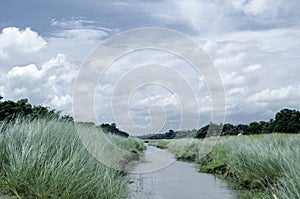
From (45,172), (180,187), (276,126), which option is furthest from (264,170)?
(276,126)

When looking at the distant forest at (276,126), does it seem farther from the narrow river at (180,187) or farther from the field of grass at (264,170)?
the field of grass at (264,170)

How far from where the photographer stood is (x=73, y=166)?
6320 mm

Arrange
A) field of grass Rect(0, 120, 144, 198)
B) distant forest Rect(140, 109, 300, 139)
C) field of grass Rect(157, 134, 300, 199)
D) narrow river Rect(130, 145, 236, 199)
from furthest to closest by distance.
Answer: distant forest Rect(140, 109, 300, 139) → narrow river Rect(130, 145, 236, 199) → field of grass Rect(157, 134, 300, 199) → field of grass Rect(0, 120, 144, 198)

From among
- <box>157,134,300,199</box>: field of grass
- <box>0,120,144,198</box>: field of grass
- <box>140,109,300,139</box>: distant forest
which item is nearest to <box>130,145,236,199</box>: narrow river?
<box>157,134,300,199</box>: field of grass

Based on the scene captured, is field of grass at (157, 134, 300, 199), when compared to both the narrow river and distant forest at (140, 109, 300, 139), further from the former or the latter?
distant forest at (140, 109, 300, 139)

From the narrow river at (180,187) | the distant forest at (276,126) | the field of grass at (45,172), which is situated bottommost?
the narrow river at (180,187)

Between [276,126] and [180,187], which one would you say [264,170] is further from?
[276,126]

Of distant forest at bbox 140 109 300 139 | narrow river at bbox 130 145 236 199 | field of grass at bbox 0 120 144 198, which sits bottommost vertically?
narrow river at bbox 130 145 236 199

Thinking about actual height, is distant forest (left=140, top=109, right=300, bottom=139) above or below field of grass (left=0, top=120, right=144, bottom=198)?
above

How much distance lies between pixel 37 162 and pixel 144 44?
18.8 feet

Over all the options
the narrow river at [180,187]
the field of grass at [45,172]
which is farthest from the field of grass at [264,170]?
the field of grass at [45,172]

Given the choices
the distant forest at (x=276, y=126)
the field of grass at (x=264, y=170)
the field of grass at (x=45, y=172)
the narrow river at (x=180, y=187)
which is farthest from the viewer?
the distant forest at (x=276, y=126)

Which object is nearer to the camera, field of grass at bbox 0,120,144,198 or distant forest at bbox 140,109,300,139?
field of grass at bbox 0,120,144,198

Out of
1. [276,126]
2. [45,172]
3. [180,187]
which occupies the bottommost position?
[180,187]
